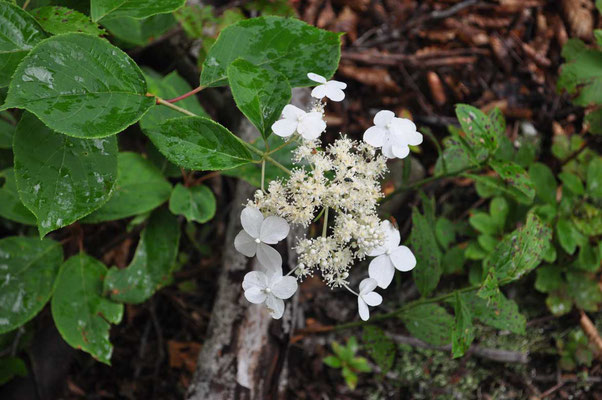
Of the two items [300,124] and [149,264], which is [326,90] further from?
[149,264]

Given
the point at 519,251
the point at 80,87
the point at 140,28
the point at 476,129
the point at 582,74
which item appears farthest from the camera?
the point at 582,74

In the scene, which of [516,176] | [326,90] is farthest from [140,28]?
[516,176]

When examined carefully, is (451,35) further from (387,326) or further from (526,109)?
(387,326)

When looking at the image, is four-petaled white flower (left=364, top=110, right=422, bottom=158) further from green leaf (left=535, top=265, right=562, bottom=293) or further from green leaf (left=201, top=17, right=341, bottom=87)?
green leaf (left=535, top=265, right=562, bottom=293)

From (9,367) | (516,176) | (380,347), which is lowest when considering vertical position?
(9,367)

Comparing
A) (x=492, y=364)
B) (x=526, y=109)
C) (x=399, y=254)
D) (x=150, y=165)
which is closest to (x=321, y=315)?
(x=492, y=364)

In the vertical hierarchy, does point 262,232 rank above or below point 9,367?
above
